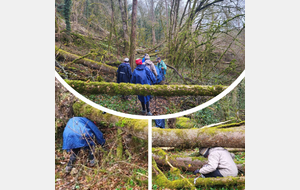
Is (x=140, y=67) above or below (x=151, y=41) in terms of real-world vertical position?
below

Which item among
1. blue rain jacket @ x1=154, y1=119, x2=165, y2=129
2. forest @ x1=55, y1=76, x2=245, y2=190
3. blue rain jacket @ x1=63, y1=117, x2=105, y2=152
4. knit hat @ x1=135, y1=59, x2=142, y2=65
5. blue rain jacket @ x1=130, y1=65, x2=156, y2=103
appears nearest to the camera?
knit hat @ x1=135, y1=59, x2=142, y2=65

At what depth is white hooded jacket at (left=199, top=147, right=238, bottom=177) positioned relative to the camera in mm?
2219

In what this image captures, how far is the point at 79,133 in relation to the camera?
99.7 inches

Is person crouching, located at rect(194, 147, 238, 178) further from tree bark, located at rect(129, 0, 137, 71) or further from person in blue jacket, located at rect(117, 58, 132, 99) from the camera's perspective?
tree bark, located at rect(129, 0, 137, 71)

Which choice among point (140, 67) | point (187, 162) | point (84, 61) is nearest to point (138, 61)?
point (140, 67)

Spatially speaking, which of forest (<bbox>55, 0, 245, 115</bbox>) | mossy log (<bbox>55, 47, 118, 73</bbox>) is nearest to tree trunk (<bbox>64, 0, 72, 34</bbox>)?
forest (<bbox>55, 0, 245, 115</bbox>)

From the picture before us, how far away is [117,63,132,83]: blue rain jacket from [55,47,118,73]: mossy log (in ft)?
0.20

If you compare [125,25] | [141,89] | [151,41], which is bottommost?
[141,89]

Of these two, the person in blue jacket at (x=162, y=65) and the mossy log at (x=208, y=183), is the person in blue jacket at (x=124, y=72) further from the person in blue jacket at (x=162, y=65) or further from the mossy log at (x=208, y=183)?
the mossy log at (x=208, y=183)

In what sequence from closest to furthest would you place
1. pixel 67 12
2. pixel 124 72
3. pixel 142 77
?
pixel 67 12 < pixel 124 72 < pixel 142 77

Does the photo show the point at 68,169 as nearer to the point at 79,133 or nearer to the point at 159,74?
the point at 79,133

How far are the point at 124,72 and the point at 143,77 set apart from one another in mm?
314

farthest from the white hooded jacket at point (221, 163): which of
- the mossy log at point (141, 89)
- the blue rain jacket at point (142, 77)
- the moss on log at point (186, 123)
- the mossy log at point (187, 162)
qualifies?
the blue rain jacket at point (142, 77)

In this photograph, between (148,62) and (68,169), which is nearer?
(148,62)
